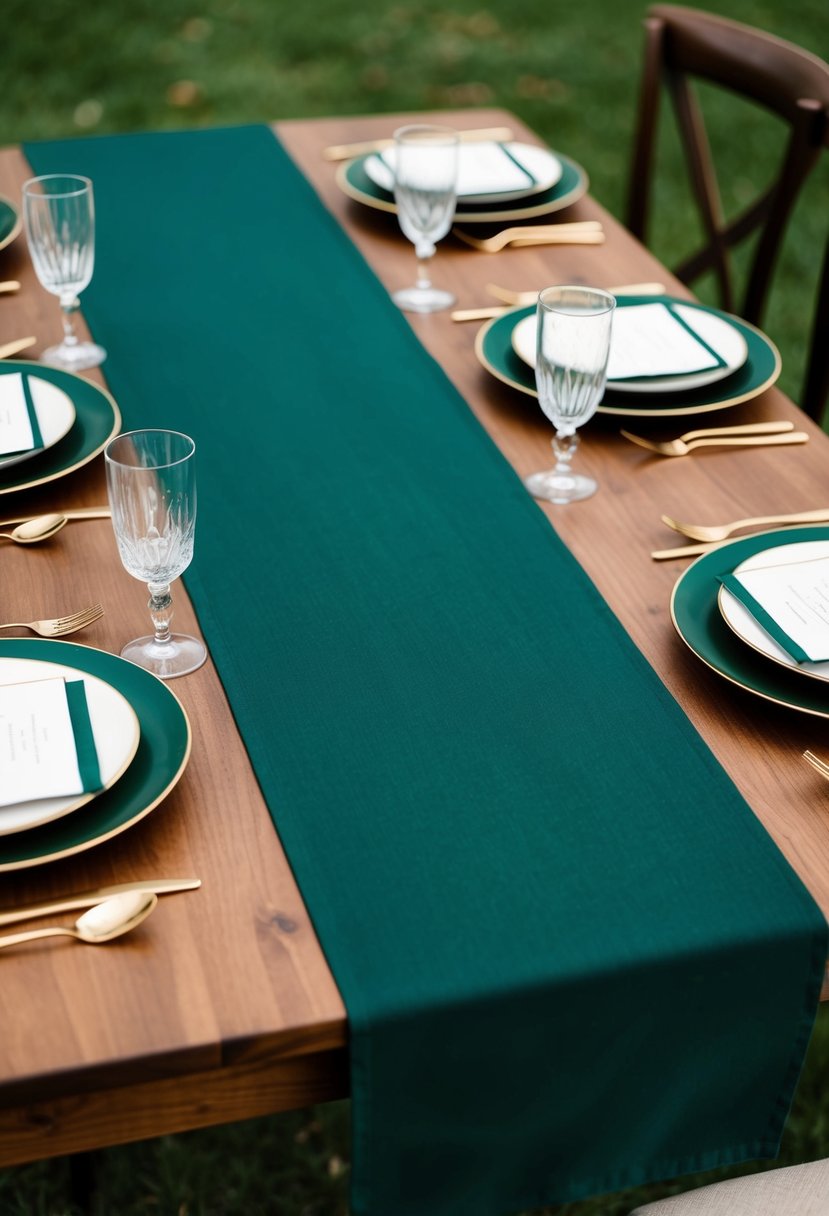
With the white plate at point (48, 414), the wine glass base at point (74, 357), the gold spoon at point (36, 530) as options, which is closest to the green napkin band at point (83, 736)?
the gold spoon at point (36, 530)

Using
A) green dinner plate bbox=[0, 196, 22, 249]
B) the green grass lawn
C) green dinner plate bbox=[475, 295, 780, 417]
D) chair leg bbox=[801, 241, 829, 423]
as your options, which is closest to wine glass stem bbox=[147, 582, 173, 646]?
green dinner plate bbox=[475, 295, 780, 417]

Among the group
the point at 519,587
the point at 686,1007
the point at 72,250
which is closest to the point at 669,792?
the point at 686,1007

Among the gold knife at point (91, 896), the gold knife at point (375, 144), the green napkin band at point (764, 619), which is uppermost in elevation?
the gold knife at point (375, 144)

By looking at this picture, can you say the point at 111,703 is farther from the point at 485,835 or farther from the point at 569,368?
the point at 569,368

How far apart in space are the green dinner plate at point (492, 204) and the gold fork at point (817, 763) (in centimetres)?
104

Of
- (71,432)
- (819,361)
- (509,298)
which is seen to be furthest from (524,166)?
(71,432)

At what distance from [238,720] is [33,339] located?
705 mm

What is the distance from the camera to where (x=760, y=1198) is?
1019mm

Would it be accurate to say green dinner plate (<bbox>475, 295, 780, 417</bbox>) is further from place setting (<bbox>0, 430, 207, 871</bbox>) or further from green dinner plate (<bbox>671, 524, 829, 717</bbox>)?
place setting (<bbox>0, 430, 207, 871</bbox>)

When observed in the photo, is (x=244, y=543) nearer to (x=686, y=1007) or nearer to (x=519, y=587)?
(x=519, y=587)

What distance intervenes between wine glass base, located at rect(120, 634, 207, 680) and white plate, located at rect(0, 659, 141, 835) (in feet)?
0.21

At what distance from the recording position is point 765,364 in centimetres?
148

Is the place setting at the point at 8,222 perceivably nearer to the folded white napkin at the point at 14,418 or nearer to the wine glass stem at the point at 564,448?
the folded white napkin at the point at 14,418

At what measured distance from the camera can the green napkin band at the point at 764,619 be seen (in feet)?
3.38
